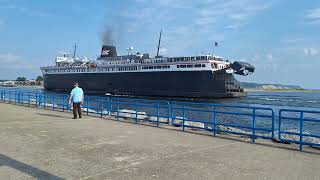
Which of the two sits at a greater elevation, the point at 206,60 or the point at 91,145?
the point at 206,60

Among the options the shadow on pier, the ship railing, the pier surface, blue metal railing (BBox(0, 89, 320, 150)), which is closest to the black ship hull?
→ blue metal railing (BBox(0, 89, 320, 150))

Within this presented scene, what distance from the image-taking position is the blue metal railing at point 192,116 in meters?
9.77

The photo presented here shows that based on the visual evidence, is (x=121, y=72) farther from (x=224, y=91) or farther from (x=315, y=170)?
(x=315, y=170)

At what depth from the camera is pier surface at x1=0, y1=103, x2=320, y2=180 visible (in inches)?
237

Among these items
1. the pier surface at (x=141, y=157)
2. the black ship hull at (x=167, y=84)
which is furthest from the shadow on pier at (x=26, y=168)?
the black ship hull at (x=167, y=84)

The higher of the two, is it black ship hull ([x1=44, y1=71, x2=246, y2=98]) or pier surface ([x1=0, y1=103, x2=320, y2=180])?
black ship hull ([x1=44, y1=71, x2=246, y2=98])

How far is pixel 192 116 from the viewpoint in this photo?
2539 centimetres

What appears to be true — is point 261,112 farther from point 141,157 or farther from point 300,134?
point 141,157

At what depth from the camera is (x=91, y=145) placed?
8719 millimetres

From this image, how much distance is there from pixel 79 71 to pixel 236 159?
66.4 meters

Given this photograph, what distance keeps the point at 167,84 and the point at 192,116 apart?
30339 millimetres

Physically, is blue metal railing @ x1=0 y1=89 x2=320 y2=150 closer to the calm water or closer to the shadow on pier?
the calm water

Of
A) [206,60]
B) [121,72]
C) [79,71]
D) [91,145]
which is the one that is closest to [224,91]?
[206,60]

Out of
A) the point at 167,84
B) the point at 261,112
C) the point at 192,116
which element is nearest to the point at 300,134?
the point at 192,116
